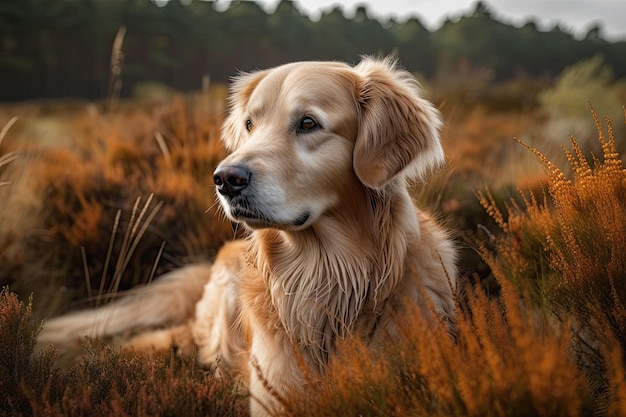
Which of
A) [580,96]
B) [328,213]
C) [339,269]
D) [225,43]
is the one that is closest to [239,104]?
[328,213]

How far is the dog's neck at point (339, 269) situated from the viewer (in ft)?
8.57

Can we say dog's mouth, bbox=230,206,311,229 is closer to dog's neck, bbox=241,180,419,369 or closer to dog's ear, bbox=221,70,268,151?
dog's neck, bbox=241,180,419,369

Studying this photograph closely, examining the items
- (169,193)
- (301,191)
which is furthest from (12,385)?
(169,193)

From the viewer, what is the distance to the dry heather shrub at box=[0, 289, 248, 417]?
6.58ft

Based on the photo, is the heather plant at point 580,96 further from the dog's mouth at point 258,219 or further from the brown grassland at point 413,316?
the dog's mouth at point 258,219

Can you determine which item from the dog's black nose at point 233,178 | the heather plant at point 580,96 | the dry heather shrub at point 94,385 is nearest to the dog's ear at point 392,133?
the dog's black nose at point 233,178

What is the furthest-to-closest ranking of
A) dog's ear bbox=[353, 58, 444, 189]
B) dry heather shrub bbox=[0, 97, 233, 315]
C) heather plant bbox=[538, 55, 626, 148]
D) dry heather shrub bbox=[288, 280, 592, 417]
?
heather plant bbox=[538, 55, 626, 148] → dry heather shrub bbox=[0, 97, 233, 315] → dog's ear bbox=[353, 58, 444, 189] → dry heather shrub bbox=[288, 280, 592, 417]

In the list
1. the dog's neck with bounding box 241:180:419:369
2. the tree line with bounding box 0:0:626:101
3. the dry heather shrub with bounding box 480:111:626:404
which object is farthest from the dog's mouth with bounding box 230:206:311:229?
the tree line with bounding box 0:0:626:101

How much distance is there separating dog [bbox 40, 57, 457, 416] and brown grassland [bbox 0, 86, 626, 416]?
28cm

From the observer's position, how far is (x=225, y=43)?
3356 cm

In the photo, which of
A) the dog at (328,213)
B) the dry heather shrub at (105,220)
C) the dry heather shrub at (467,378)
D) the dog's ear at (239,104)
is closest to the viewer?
the dry heather shrub at (467,378)

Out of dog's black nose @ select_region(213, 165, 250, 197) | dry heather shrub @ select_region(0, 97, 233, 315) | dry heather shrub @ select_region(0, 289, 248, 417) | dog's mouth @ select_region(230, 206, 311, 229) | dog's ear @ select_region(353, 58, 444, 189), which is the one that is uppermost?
dog's ear @ select_region(353, 58, 444, 189)

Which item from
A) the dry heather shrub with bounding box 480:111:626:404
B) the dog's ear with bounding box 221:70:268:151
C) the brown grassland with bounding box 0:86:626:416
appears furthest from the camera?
the dog's ear with bounding box 221:70:268:151

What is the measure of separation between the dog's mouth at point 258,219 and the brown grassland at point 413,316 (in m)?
0.61
